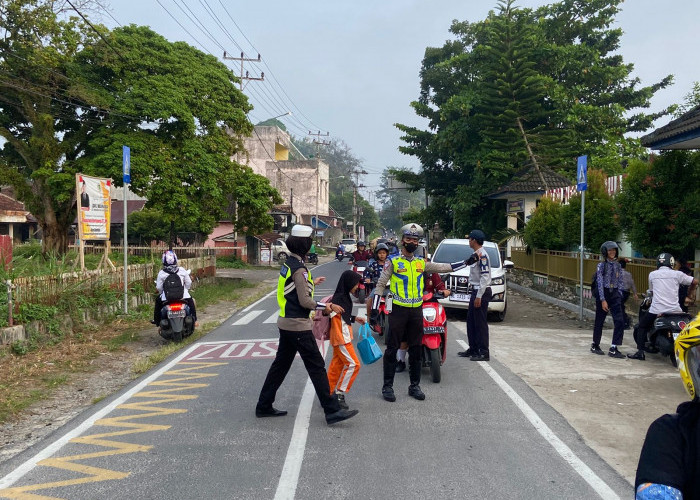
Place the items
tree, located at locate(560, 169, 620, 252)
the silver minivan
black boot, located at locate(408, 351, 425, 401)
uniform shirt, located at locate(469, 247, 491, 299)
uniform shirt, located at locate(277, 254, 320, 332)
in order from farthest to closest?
tree, located at locate(560, 169, 620, 252), the silver minivan, uniform shirt, located at locate(469, 247, 491, 299), black boot, located at locate(408, 351, 425, 401), uniform shirt, located at locate(277, 254, 320, 332)

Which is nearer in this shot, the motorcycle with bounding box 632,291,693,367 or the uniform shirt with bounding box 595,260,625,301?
the motorcycle with bounding box 632,291,693,367

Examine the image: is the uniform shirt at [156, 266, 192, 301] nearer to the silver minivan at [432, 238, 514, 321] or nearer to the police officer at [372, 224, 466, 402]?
the police officer at [372, 224, 466, 402]

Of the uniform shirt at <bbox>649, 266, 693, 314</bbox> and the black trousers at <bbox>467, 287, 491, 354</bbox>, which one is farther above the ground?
the uniform shirt at <bbox>649, 266, 693, 314</bbox>

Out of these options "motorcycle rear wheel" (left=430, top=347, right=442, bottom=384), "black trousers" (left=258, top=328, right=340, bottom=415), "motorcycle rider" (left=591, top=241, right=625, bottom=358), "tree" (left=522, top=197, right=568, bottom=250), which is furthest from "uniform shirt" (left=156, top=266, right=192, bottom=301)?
"tree" (left=522, top=197, right=568, bottom=250)

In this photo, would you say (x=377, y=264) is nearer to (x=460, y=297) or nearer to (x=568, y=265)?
(x=460, y=297)

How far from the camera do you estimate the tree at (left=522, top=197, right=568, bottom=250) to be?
20453mm

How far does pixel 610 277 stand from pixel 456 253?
5.81 meters

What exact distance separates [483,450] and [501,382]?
2644 mm

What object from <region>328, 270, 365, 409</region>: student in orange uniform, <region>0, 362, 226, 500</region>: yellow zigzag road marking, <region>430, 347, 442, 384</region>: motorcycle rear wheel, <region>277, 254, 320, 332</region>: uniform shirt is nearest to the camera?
<region>0, 362, 226, 500</region>: yellow zigzag road marking

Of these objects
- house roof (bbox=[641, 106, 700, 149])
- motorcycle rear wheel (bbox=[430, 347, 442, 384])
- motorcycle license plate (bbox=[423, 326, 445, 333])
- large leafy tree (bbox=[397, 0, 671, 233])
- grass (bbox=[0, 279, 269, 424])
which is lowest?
grass (bbox=[0, 279, 269, 424])

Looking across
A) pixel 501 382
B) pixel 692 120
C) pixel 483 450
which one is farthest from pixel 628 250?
pixel 483 450

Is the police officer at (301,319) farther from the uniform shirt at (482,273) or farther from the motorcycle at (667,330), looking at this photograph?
the motorcycle at (667,330)

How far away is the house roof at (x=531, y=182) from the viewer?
26.1 meters

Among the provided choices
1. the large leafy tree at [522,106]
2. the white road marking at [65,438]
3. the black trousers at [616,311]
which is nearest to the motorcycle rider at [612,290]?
the black trousers at [616,311]
